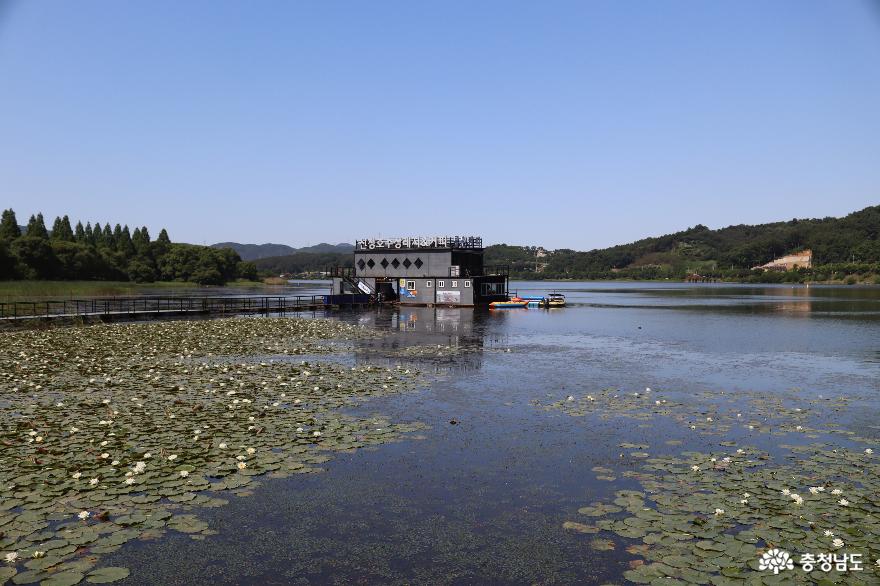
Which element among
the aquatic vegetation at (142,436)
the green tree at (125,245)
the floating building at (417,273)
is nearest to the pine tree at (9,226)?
the green tree at (125,245)

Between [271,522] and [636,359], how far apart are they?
94.1 feet

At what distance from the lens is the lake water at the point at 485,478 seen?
30.3ft

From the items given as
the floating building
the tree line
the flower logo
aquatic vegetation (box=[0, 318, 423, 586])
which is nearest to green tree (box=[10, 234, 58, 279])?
the tree line

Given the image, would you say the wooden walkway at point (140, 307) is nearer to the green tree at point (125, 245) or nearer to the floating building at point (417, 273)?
the floating building at point (417, 273)

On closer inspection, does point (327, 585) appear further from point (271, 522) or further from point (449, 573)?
point (271, 522)

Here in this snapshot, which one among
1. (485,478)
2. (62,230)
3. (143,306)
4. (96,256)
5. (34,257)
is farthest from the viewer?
(62,230)

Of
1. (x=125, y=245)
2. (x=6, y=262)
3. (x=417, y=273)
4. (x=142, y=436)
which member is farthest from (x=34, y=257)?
(x=142, y=436)

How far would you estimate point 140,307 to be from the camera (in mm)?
68562

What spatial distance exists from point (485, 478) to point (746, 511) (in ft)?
18.0

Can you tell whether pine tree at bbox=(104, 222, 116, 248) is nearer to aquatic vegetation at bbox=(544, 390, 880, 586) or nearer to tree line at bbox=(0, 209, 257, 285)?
tree line at bbox=(0, 209, 257, 285)

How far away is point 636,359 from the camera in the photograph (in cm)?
3503

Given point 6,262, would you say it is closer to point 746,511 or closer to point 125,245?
point 125,245

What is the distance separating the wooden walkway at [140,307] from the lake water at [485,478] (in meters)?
32.9

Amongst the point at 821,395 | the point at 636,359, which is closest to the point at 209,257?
the point at 636,359
